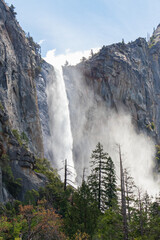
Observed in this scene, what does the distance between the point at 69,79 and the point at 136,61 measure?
22.9 metres

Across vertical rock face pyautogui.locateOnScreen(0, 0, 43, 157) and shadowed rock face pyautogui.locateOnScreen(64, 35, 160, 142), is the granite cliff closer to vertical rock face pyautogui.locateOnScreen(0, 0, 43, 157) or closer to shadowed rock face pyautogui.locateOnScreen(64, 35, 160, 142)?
vertical rock face pyautogui.locateOnScreen(0, 0, 43, 157)

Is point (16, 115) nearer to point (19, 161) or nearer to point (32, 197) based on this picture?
point (19, 161)

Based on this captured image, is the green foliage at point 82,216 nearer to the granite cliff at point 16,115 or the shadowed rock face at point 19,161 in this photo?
the granite cliff at point 16,115

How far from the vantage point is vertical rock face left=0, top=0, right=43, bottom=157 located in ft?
125

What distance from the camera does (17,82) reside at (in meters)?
43.3

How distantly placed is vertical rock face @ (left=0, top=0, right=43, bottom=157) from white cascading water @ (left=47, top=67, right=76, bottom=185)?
812 cm

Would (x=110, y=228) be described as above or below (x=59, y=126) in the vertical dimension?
below

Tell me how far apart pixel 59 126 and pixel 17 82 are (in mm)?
18567

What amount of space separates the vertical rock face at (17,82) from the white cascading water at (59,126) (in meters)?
8.12

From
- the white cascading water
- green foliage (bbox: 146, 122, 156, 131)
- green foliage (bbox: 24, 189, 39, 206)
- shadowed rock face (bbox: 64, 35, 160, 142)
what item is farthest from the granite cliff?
green foliage (bbox: 146, 122, 156, 131)

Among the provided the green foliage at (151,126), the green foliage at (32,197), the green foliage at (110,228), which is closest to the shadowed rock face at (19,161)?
the green foliage at (32,197)

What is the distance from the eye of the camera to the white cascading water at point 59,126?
5217 centimetres

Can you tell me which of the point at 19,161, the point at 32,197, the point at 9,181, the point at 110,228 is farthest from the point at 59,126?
the point at 110,228

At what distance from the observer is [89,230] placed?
16.2 m
